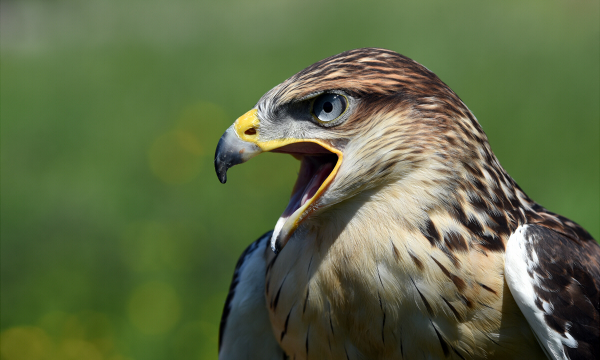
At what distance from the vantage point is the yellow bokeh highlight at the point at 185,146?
647 cm

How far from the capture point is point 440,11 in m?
9.48

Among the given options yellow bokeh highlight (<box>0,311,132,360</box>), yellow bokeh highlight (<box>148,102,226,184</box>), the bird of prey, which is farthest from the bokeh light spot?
the bird of prey

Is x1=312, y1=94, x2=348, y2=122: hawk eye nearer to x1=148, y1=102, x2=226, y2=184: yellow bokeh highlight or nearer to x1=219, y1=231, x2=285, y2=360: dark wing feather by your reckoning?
x1=219, y1=231, x2=285, y2=360: dark wing feather

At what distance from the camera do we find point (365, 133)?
2.38 meters

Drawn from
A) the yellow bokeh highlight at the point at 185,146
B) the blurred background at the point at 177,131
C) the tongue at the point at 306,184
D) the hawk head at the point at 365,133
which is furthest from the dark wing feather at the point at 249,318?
the yellow bokeh highlight at the point at 185,146

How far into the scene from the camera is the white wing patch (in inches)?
88.9

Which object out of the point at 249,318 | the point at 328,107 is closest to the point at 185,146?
the point at 249,318

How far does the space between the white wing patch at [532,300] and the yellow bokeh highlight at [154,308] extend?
3164mm

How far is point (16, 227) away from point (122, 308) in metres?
1.64

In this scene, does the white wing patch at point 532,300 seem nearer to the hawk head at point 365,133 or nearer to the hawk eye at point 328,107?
the hawk head at point 365,133

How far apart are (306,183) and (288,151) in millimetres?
151

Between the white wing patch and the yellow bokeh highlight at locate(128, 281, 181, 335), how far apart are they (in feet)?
10.4

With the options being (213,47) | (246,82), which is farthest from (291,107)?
(213,47)

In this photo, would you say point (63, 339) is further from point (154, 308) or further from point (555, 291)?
point (555, 291)
